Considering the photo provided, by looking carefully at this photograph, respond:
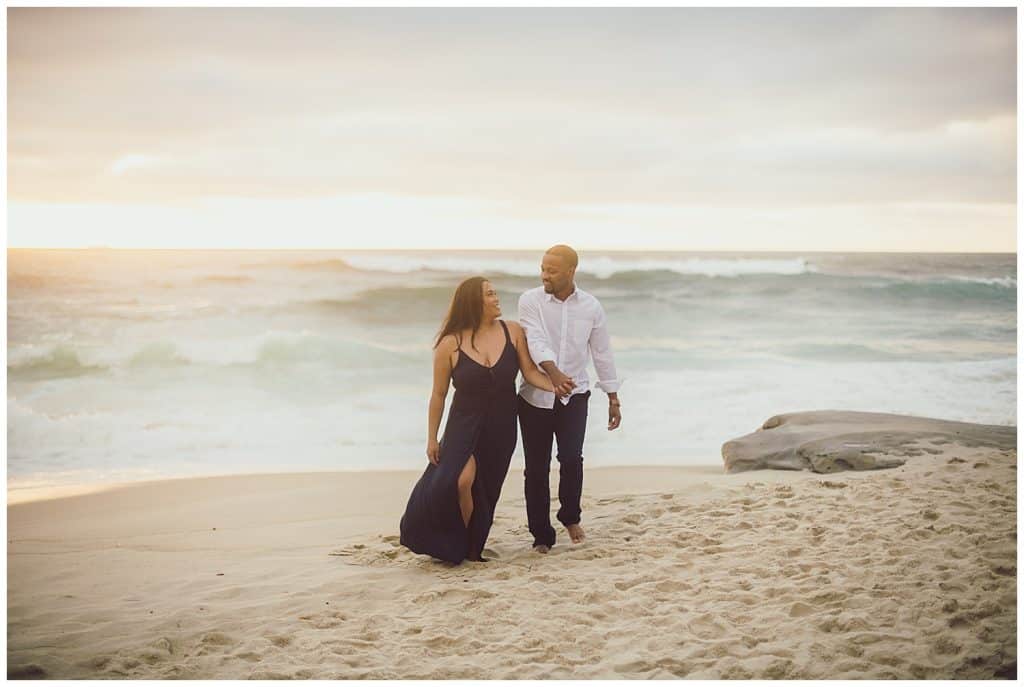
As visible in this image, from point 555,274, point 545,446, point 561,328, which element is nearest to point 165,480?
point 545,446

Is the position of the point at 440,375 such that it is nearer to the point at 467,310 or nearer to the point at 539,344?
the point at 467,310

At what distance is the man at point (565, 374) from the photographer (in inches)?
183

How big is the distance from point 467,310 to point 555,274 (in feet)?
1.59

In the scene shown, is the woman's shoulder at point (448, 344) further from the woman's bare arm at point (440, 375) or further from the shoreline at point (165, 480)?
the shoreline at point (165, 480)

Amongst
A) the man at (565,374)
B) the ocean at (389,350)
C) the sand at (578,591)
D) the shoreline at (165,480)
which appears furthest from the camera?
the ocean at (389,350)

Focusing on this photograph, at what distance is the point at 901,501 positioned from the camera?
16.8 ft

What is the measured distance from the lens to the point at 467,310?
4535 mm

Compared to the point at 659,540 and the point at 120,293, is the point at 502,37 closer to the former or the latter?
the point at 659,540

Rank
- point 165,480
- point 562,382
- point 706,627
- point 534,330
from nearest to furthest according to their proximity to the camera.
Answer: point 706,627, point 562,382, point 534,330, point 165,480

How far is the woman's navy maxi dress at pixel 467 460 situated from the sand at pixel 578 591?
178 mm

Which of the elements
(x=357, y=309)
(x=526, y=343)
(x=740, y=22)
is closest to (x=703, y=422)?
(x=740, y=22)

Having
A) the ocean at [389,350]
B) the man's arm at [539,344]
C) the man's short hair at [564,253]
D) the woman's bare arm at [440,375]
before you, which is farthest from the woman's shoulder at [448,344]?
the ocean at [389,350]

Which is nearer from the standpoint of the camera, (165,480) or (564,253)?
(564,253)

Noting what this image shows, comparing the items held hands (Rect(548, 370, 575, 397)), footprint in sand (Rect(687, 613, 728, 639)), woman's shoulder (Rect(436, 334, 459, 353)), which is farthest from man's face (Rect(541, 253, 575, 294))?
footprint in sand (Rect(687, 613, 728, 639))
